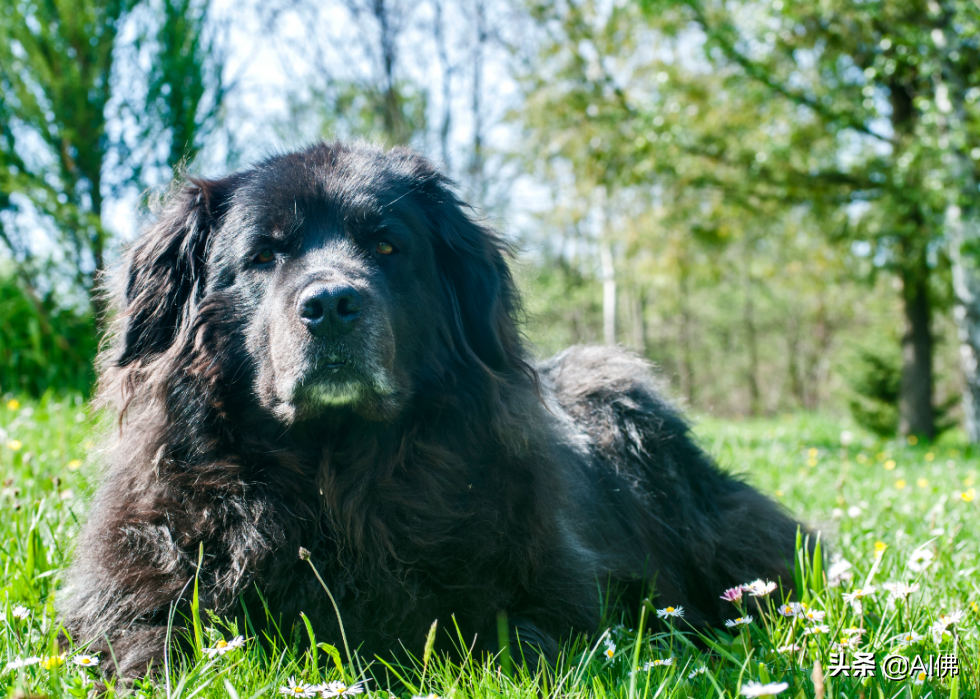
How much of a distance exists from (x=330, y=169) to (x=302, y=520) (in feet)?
4.46

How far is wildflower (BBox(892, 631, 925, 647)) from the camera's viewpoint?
2.01 m

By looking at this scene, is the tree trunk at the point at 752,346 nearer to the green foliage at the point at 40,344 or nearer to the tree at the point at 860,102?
the tree at the point at 860,102

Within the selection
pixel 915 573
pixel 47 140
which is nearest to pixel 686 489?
pixel 915 573

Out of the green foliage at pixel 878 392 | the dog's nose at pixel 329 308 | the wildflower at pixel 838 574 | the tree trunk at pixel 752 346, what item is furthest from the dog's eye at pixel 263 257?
the tree trunk at pixel 752 346

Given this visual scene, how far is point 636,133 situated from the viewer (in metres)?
11.3

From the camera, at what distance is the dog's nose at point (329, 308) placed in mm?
2170

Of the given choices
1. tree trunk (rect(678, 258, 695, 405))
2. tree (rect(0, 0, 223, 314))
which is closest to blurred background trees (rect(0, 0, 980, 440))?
tree (rect(0, 0, 223, 314))

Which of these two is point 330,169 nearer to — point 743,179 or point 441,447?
point 441,447

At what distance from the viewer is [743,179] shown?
1146 cm

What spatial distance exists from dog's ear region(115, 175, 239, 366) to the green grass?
63 cm

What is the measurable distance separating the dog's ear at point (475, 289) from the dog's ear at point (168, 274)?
91cm

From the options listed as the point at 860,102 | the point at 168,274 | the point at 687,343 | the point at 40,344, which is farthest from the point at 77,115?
the point at 687,343

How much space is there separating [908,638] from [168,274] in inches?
114

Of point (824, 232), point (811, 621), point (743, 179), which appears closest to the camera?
point (811, 621)
